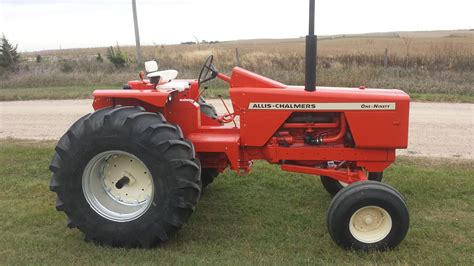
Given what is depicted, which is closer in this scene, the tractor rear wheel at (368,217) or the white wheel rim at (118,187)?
the tractor rear wheel at (368,217)

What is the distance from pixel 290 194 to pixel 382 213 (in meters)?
1.54

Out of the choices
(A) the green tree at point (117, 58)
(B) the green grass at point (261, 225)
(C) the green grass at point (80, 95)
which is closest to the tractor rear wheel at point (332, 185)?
(B) the green grass at point (261, 225)

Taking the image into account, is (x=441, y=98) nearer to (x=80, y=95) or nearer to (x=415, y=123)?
(x=415, y=123)

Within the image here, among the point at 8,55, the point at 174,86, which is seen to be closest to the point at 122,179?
the point at 174,86

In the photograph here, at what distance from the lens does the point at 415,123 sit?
9.05m

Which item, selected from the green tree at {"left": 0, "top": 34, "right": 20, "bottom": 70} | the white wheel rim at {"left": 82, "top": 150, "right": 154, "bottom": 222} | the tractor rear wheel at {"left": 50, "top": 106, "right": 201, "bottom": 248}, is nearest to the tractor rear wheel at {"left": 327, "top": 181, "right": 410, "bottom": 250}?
the tractor rear wheel at {"left": 50, "top": 106, "right": 201, "bottom": 248}

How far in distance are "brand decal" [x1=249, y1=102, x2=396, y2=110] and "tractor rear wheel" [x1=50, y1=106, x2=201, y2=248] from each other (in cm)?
71

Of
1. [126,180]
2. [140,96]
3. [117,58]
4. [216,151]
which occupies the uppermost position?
[140,96]

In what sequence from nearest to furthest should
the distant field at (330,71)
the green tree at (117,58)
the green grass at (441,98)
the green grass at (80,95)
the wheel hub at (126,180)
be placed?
the wheel hub at (126,180) → the green grass at (441,98) → the green grass at (80,95) → the distant field at (330,71) → the green tree at (117,58)

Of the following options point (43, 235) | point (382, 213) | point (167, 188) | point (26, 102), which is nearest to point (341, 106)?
point (382, 213)

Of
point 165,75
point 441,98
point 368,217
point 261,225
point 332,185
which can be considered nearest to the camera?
point 368,217

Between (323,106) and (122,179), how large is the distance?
1788 mm

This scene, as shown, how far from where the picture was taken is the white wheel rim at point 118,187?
386cm

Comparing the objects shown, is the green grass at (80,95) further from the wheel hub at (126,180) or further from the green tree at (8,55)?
the wheel hub at (126,180)
